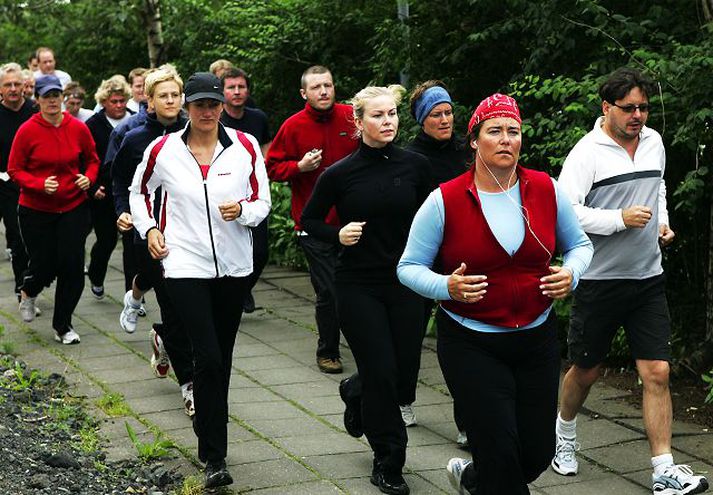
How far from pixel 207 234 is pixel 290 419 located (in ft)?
5.81

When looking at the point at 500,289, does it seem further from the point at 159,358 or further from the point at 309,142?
the point at 309,142

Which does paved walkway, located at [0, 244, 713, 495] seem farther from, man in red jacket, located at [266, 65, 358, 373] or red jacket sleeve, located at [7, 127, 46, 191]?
red jacket sleeve, located at [7, 127, 46, 191]

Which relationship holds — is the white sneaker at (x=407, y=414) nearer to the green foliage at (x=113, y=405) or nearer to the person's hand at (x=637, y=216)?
the green foliage at (x=113, y=405)

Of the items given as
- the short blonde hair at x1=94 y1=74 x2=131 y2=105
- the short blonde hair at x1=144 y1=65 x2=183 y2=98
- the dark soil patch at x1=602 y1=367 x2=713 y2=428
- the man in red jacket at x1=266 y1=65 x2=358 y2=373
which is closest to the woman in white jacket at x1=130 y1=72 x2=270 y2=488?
the short blonde hair at x1=144 y1=65 x2=183 y2=98

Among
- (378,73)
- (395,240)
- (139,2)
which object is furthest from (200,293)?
(139,2)

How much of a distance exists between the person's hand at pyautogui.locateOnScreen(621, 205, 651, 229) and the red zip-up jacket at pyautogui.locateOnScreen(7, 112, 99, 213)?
5348mm

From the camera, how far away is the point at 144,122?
9.17 m

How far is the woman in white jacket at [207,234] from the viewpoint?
6.85 m

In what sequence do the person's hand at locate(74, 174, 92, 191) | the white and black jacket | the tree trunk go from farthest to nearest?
the tree trunk, the person's hand at locate(74, 174, 92, 191), the white and black jacket

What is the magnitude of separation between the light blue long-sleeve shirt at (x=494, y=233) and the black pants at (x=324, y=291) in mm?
3790

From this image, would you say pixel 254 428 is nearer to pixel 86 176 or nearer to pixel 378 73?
pixel 86 176

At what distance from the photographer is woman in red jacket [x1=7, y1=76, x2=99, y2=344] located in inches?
417

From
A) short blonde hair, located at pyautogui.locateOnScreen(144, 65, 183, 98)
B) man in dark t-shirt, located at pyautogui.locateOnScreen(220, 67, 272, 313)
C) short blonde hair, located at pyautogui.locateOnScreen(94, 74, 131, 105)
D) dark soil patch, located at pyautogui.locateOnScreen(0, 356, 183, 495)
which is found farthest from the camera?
short blonde hair, located at pyautogui.locateOnScreen(94, 74, 131, 105)

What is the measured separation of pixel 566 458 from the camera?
23.2ft
